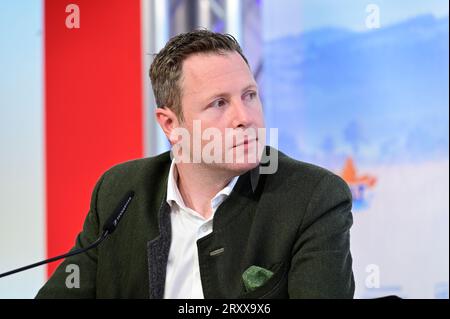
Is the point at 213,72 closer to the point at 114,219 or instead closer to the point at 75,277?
the point at 114,219

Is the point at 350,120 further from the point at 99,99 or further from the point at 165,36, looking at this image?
the point at 99,99

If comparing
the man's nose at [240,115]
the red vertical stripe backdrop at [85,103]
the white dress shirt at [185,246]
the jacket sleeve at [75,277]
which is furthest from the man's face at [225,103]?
the red vertical stripe backdrop at [85,103]

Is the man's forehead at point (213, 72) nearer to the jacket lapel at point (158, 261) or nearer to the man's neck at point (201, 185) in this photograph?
the man's neck at point (201, 185)

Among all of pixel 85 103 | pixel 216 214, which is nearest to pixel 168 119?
pixel 216 214

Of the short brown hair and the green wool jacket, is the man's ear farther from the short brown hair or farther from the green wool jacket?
the green wool jacket

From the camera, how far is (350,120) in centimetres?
258

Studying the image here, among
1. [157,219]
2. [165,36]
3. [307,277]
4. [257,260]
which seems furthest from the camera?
[165,36]

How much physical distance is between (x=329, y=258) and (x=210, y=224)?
1.03ft

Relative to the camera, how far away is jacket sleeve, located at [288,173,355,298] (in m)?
1.30

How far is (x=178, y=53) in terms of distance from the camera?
157 cm

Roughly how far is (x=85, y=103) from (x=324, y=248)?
5.06 feet

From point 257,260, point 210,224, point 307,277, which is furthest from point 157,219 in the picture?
point 307,277

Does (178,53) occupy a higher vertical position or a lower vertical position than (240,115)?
higher
